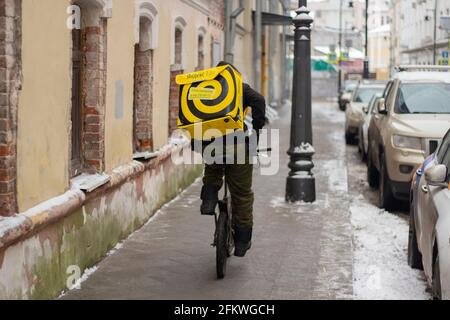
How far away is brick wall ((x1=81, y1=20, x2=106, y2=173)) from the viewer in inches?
330

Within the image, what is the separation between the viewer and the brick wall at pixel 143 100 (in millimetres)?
11133

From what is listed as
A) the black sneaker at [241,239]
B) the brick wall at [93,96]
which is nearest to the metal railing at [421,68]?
the brick wall at [93,96]

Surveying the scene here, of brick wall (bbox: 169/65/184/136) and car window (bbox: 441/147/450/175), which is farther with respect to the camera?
brick wall (bbox: 169/65/184/136)

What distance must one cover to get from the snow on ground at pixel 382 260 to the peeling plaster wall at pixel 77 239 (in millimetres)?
2313

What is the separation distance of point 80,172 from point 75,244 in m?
1.15

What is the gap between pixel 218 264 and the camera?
293 inches

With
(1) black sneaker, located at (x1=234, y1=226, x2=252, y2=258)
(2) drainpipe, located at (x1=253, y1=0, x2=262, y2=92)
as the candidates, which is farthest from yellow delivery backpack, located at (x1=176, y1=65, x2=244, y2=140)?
(2) drainpipe, located at (x1=253, y1=0, x2=262, y2=92)

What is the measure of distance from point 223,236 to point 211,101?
1121 millimetres

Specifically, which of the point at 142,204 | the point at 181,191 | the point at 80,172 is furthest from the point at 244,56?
the point at 80,172

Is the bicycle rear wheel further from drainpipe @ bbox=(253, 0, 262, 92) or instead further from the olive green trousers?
drainpipe @ bbox=(253, 0, 262, 92)

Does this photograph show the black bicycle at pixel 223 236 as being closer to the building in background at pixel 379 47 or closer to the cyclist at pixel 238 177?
the cyclist at pixel 238 177

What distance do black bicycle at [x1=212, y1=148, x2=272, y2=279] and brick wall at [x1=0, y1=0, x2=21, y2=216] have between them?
1933 mm

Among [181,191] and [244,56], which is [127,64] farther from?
[244,56]

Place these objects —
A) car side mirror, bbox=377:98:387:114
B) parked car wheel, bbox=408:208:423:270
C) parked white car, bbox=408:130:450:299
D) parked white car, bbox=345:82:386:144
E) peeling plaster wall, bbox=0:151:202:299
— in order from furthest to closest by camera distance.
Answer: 1. parked white car, bbox=345:82:386:144
2. car side mirror, bbox=377:98:387:114
3. parked car wheel, bbox=408:208:423:270
4. peeling plaster wall, bbox=0:151:202:299
5. parked white car, bbox=408:130:450:299
